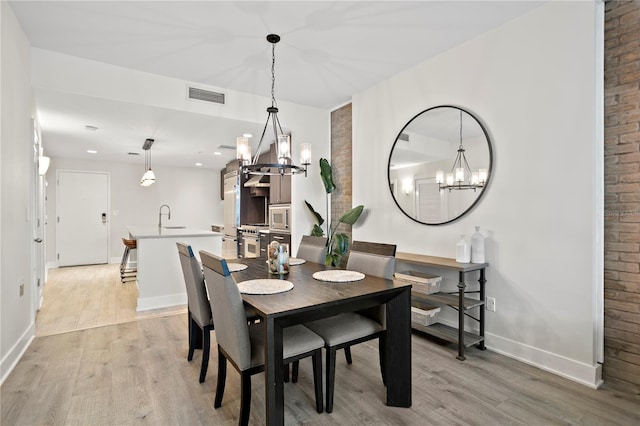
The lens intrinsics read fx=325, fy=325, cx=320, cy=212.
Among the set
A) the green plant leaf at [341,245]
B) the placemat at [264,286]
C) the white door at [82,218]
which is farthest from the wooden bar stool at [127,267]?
the placemat at [264,286]

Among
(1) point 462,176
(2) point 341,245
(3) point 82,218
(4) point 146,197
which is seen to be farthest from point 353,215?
(3) point 82,218

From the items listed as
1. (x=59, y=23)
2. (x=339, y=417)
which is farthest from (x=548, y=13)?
(x=59, y=23)

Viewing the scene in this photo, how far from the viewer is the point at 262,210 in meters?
6.93

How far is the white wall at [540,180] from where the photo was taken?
2156 millimetres

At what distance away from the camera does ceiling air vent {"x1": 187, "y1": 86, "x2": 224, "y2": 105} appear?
3.71m

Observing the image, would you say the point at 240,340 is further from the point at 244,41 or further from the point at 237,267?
the point at 244,41

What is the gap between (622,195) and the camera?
209 cm

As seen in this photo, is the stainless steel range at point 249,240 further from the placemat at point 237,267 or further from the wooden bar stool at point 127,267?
the placemat at point 237,267

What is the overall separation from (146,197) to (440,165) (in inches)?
277

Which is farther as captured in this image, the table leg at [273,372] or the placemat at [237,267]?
the placemat at [237,267]

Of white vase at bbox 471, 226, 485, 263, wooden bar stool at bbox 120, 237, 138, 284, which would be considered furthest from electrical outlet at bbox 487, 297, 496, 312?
wooden bar stool at bbox 120, 237, 138, 284

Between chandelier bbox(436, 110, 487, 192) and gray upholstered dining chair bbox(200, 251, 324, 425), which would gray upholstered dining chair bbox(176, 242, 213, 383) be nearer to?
gray upholstered dining chair bbox(200, 251, 324, 425)

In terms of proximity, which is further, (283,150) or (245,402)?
(283,150)

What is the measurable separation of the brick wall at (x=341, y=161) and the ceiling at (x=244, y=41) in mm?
306
